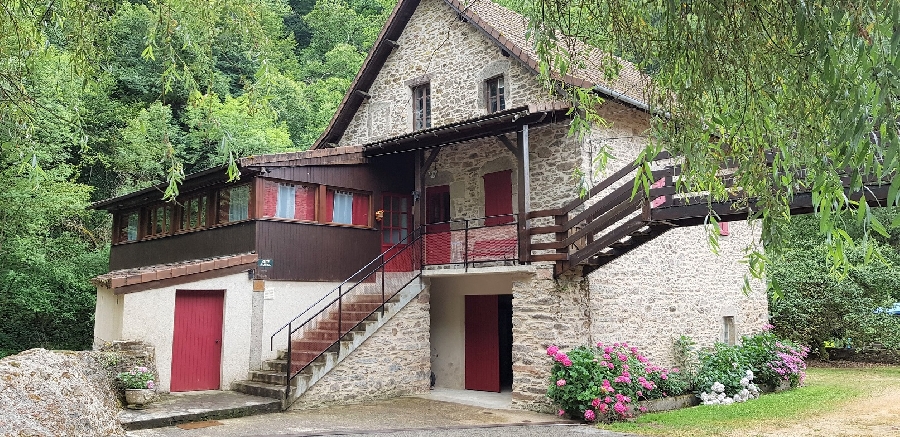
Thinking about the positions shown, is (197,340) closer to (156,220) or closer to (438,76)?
(156,220)

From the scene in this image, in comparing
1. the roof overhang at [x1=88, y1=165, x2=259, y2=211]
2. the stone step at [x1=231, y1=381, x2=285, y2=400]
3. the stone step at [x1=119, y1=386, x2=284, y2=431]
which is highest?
the roof overhang at [x1=88, y1=165, x2=259, y2=211]

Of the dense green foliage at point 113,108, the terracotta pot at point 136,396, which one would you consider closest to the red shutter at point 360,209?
the dense green foliage at point 113,108

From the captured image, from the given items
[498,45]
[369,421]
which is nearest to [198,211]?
[369,421]

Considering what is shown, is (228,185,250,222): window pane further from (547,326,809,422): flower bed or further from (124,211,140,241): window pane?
(547,326,809,422): flower bed

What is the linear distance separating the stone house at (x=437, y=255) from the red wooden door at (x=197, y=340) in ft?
0.08

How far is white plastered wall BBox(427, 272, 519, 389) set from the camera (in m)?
12.9

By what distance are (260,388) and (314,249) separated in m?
2.81

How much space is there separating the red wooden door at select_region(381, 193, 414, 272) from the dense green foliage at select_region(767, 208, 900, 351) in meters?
9.52

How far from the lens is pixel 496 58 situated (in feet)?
42.3

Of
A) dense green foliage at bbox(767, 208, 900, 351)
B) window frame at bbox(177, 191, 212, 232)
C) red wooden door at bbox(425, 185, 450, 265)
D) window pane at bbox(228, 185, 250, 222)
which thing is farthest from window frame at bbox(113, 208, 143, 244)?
dense green foliage at bbox(767, 208, 900, 351)

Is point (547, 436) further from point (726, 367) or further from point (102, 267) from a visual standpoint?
point (102, 267)

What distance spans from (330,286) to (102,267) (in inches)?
387

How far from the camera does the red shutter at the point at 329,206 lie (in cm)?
1270

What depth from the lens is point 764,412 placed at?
10.6 meters
